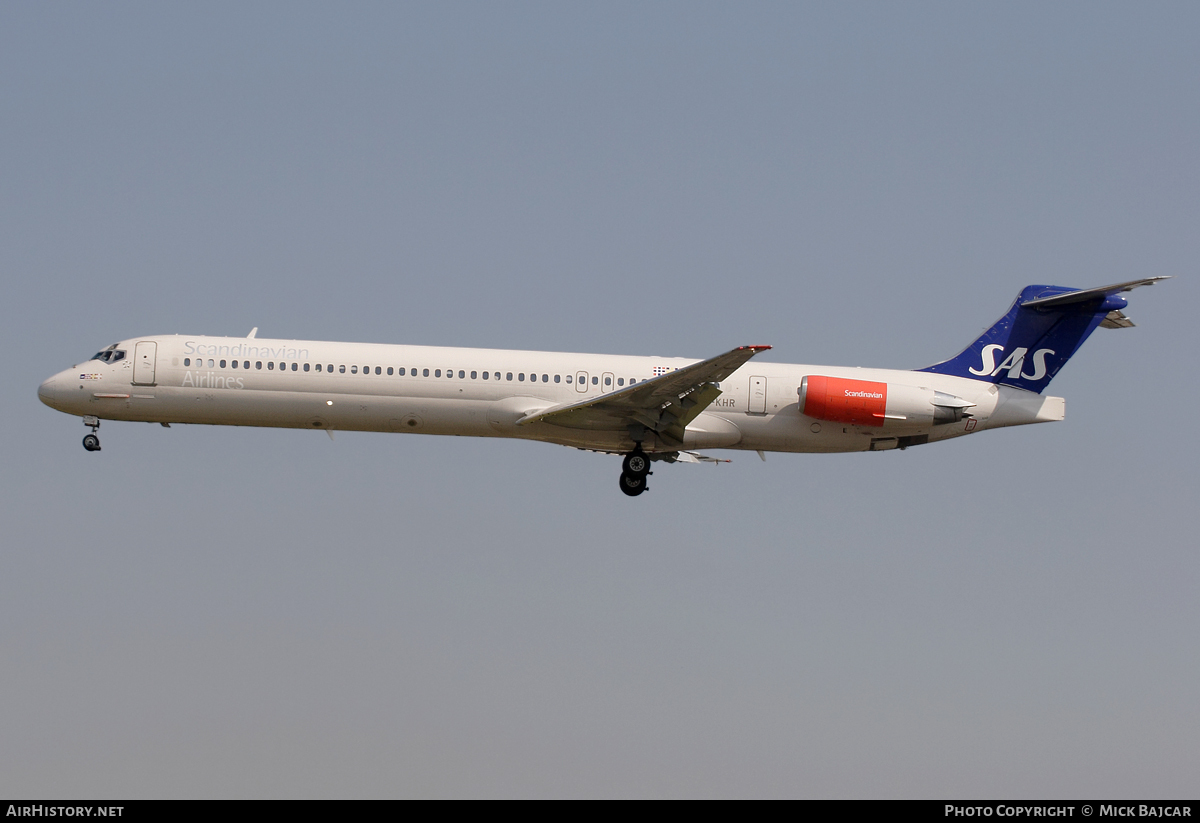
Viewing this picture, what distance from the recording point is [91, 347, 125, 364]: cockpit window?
30.9 m

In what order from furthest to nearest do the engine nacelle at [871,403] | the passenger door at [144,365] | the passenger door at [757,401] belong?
the passenger door at [757,401] < the passenger door at [144,365] < the engine nacelle at [871,403]

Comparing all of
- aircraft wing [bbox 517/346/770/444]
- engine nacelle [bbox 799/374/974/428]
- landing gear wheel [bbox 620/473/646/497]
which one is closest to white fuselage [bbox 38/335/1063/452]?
engine nacelle [bbox 799/374/974/428]

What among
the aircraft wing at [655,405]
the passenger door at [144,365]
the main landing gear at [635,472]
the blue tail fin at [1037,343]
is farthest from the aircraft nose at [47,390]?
the blue tail fin at [1037,343]

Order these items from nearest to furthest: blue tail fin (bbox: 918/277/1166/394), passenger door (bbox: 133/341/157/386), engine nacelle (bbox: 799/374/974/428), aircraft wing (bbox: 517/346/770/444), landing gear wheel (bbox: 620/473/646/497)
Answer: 1. aircraft wing (bbox: 517/346/770/444)
2. engine nacelle (bbox: 799/374/974/428)
3. passenger door (bbox: 133/341/157/386)
4. landing gear wheel (bbox: 620/473/646/497)
5. blue tail fin (bbox: 918/277/1166/394)

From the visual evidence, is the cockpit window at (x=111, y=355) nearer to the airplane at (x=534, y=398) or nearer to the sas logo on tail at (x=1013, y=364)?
the airplane at (x=534, y=398)

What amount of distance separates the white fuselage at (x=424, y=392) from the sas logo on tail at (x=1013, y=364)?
38.3 inches

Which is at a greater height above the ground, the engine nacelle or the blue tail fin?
the blue tail fin

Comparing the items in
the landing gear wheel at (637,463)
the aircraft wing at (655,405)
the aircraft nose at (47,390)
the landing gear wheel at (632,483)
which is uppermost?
the aircraft nose at (47,390)

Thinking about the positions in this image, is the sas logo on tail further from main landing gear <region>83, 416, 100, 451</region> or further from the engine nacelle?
main landing gear <region>83, 416, 100, 451</region>

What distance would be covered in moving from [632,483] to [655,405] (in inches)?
94.1

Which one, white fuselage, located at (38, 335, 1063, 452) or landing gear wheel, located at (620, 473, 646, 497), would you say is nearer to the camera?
white fuselage, located at (38, 335, 1063, 452)

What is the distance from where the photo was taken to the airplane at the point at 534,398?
30.0m
